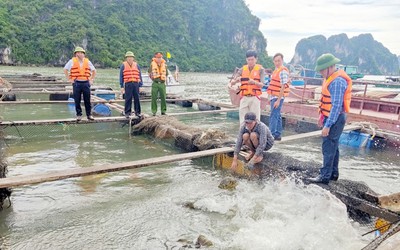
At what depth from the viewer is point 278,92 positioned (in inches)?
283

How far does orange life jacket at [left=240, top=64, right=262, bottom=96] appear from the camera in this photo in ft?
22.6

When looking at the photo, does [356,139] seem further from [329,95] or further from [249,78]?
[329,95]

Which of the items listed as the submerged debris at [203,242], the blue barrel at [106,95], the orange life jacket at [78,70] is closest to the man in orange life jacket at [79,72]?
the orange life jacket at [78,70]

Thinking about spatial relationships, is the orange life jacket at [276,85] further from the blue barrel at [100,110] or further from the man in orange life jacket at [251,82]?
the blue barrel at [100,110]

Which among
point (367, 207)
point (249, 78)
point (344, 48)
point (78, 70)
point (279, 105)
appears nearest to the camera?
point (367, 207)

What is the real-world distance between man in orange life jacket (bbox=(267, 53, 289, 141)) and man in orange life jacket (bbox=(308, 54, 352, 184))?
7.06 ft

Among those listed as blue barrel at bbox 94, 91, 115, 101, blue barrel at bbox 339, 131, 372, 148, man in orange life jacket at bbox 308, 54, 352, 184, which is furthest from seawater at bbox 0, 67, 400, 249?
blue barrel at bbox 94, 91, 115, 101

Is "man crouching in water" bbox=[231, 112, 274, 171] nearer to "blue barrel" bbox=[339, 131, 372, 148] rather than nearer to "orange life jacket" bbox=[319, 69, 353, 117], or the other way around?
"orange life jacket" bbox=[319, 69, 353, 117]

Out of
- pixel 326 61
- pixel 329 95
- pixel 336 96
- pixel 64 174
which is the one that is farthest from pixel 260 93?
pixel 64 174

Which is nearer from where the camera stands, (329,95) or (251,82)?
(329,95)

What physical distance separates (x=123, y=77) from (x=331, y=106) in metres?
6.06

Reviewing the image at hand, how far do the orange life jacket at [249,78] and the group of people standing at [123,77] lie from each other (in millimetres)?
3068

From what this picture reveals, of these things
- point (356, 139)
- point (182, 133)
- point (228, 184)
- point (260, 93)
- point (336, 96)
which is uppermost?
point (336, 96)

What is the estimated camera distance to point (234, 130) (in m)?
11.5
